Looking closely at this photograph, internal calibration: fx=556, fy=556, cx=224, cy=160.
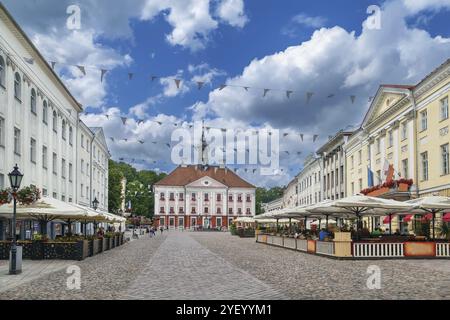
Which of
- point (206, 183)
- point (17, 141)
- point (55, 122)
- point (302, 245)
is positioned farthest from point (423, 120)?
Result: point (206, 183)

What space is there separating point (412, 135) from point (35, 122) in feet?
75.3

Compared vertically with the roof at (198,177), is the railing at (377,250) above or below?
below

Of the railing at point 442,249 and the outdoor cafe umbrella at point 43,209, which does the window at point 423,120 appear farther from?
the outdoor cafe umbrella at point 43,209

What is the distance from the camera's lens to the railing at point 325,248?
2303cm

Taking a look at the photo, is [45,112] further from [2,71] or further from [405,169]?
[405,169]

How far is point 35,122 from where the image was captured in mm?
31406

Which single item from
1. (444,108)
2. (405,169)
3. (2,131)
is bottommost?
(405,169)

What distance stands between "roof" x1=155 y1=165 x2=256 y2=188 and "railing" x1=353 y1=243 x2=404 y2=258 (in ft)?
305

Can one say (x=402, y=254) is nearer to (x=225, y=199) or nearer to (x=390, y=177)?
(x=390, y=177)

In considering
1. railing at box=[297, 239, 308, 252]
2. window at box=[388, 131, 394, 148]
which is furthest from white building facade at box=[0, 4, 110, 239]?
window at box=[388, 131, 394, 148]

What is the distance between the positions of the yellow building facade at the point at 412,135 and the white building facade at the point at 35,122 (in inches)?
861

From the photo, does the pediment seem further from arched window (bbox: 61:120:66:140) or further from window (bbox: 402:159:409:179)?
window (bbox: 402:159:409:179)

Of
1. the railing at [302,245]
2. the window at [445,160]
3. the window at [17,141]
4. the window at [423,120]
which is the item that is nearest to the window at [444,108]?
the window at [445,160]
